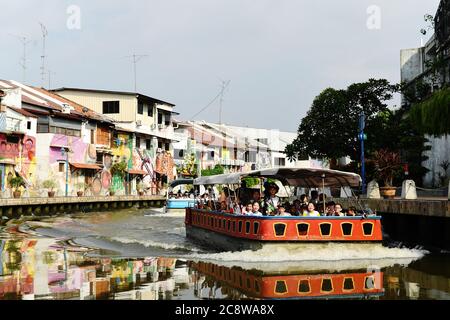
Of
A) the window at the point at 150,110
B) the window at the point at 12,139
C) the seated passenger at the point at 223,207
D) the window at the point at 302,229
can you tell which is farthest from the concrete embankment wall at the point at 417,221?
the window at the point at 150,110

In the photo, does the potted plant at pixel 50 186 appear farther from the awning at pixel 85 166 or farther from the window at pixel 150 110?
the window at pixel 150 110

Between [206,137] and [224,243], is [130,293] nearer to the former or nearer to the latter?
Result: [224,243]

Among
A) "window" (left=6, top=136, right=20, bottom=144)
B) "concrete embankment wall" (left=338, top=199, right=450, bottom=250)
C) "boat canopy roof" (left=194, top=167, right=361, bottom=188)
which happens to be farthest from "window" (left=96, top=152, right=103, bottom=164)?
"boat canopy roof" (left=194, top=167, right=361, bottom=188)

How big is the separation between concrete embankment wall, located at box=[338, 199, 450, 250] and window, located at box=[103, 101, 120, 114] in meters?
41.2

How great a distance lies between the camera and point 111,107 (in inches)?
2525

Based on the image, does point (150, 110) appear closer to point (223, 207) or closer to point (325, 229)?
point (223, 207)

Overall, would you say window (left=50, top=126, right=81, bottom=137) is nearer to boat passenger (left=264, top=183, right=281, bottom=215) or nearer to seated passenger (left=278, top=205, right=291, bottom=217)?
boat passenger (left=264, top=183, right=281, bottom=215)

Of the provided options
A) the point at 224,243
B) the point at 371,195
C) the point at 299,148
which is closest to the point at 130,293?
the point at 224,243

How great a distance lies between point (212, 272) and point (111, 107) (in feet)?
167

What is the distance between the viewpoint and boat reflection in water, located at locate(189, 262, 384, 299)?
12.2m

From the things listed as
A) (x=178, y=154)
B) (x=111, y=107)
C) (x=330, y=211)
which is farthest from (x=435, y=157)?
(x=178, y=154)

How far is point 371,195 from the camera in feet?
93.8

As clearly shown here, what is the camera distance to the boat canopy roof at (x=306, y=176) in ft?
60.9

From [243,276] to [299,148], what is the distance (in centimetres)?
3413
